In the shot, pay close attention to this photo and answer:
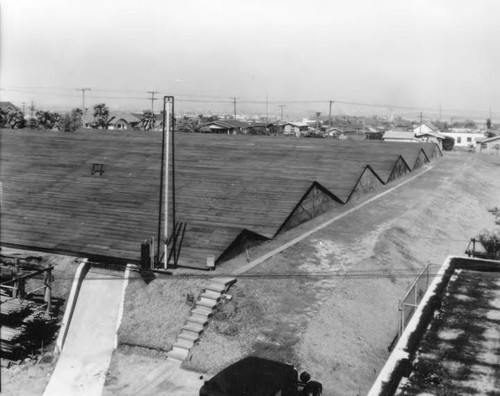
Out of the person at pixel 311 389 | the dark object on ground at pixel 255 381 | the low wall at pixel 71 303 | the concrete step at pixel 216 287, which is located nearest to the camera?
the dark object on ground at pixel 255 381

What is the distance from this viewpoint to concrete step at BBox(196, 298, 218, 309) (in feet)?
60.0

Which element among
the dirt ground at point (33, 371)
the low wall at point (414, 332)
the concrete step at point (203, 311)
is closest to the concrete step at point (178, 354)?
the concrete step at point (203, 311)

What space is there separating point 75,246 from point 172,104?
7.80 meters

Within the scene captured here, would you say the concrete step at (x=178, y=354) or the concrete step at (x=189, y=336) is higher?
the concrete step at (x=189, y=336)

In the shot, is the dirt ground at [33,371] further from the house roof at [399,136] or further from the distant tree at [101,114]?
the house roof at [399,136]

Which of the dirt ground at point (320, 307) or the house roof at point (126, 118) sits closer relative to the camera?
the dirt ground at point (320, 307)

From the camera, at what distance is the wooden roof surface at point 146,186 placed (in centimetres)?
2342

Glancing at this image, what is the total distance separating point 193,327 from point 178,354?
1128 millimetres

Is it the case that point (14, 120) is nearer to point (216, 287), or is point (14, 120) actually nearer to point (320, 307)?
point (216, 287)

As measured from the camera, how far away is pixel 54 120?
8606 centimetres

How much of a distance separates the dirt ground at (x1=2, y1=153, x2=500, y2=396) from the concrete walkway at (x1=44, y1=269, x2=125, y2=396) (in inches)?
23.8

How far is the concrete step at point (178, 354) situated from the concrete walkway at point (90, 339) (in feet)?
6.89

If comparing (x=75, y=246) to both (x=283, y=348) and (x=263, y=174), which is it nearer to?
(x=283, y=348)

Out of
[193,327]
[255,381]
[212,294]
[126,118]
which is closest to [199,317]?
[193,327]
